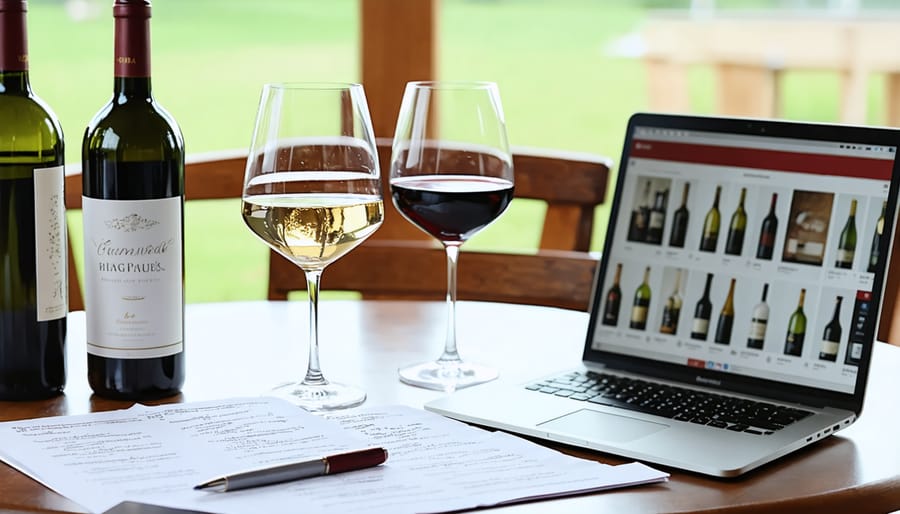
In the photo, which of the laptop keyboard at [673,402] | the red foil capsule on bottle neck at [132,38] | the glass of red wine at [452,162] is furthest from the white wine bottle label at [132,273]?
the laptop keyboard at [673,402]

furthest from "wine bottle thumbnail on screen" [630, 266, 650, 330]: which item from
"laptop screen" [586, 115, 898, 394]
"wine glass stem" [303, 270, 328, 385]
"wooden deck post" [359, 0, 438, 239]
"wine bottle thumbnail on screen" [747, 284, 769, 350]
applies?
"wooden deck post" [359, 0, 438, 239]

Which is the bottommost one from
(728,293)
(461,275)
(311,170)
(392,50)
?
(461,275)

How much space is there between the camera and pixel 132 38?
93 centimetres

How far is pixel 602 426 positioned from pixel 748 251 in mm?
273

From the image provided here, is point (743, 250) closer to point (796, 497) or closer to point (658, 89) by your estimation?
point (796, 497)

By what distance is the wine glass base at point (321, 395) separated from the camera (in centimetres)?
99

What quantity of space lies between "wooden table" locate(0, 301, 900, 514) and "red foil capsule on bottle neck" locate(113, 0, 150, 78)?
0.28 metres

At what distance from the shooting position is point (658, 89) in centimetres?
495

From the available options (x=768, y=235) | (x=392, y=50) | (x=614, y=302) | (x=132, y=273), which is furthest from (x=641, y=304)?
(x=392, y=50)

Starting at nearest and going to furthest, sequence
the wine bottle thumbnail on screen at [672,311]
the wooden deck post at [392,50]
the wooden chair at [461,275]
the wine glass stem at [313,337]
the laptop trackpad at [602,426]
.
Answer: the laptop trackpad at [602,426] → the wine glass stem at [313,337] → the wine bottle thumbnail on screen at [672,311] → the wooden chair at [461,275] → the wooden deck post at [392,50]

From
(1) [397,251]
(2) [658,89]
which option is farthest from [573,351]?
(2) [658,89]

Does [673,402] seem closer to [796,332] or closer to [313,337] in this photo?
[796,332]

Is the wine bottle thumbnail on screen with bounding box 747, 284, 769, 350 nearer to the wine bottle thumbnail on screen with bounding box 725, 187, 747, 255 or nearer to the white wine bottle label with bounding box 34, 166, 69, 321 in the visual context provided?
the wine bottle thumbnail on screen with bounding box 725, 187, 747, 255

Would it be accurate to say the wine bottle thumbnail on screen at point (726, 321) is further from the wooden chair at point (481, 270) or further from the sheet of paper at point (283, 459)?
the wooden chair at point (481, 270)
